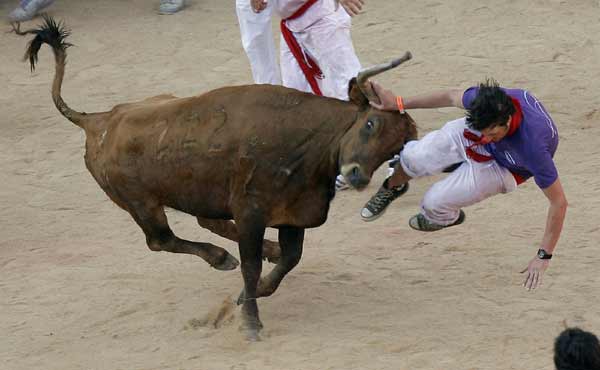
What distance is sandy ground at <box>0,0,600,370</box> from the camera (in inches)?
299

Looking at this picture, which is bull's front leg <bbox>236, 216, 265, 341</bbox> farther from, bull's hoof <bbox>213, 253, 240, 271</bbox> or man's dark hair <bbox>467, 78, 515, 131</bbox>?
man's dark hair <bbox>467, 78, 515, 131</bbox>

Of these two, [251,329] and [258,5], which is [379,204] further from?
[258,5]

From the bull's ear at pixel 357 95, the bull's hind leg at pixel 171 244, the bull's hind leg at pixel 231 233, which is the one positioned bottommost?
the bull's hind leg at pixel 231 233

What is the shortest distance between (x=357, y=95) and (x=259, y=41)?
2.54 metres

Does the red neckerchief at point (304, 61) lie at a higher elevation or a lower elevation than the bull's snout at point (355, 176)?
lower

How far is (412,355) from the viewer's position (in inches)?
287

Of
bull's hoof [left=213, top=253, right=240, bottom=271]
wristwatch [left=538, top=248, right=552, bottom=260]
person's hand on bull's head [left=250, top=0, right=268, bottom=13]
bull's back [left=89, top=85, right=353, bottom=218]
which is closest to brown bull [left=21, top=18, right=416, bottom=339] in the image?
bull's back [left=89, top=85, right=353, bottom=218]

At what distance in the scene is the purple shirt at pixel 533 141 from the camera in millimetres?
7125

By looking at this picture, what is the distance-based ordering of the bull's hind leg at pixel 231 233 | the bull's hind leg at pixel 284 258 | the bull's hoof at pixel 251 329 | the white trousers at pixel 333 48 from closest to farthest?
the bull's hoof at pixel 251 329, the bull's hind leg at pixel 284 258, the bull's hind leg at pixel 231 233, the white trousers at pixel 333 48

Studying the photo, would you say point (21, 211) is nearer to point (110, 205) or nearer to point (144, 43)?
point (110, 205)

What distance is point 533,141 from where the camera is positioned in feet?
23.4

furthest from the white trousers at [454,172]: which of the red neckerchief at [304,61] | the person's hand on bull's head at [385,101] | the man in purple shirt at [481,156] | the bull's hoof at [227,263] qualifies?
the red neckerchief at [304,61]

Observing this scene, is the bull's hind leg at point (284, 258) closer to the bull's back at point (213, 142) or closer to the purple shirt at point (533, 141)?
the bull's back at point (213, 142)

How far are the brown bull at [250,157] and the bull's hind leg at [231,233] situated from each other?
42 cm
